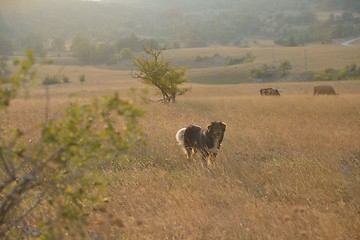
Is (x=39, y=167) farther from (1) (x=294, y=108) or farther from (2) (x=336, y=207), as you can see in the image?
(1) (x=294, y=108)

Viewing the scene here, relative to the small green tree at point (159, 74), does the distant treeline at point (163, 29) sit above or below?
above

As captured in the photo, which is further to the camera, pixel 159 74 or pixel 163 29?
pixel 163 29

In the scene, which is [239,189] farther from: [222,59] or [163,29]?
[163,29]

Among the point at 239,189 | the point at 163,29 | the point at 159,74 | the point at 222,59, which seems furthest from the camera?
the point at 163,29

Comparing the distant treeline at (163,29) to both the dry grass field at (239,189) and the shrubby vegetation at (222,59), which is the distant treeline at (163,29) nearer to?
the shrubby vegetation at (222,59)

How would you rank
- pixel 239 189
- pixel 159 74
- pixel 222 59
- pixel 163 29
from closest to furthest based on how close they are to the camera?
1. pixel 239 189
2. pixel 159 74
3. pixel 222 59
4. pixel 163 29

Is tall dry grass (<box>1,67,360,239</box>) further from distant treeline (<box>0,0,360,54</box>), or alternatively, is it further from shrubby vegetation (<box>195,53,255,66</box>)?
distant treeline (<box>0,0,360,54</box>)

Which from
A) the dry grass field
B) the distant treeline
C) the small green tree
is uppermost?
the distant treeline

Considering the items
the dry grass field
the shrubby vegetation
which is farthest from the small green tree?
the shrubby vegetation

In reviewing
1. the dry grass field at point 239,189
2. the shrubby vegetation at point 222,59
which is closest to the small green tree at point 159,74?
the dry grass field at point 239,189

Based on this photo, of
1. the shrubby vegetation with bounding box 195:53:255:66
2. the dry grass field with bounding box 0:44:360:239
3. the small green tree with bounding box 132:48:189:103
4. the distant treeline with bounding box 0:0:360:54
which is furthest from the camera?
the distant treeline with bounding box 0:0:360:54

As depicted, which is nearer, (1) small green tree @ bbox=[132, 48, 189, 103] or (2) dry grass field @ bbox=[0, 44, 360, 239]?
(2) dry grass field @ bbox=[0, 44, 360, 239]

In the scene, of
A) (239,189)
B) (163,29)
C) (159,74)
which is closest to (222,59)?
(159,74)

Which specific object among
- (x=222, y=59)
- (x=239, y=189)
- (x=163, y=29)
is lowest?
(x=239, y=189)
